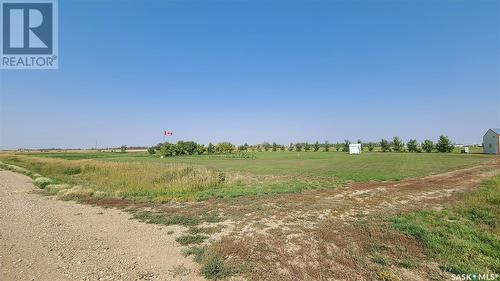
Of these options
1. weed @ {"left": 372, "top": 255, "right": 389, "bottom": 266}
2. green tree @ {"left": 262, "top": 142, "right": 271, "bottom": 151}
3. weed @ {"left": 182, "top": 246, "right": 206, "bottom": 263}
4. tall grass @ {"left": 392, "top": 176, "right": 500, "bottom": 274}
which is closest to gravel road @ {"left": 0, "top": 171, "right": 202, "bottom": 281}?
weed @ {"left": 182, "top": 246, "right": 206, "bottom": 263}

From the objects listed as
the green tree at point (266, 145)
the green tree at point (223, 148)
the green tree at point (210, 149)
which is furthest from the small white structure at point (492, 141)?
the green tree at point (210, 149)

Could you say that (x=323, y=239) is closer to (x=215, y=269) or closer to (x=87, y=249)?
(x=215, y=269)

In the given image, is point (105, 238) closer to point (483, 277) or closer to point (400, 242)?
point (400, 242)

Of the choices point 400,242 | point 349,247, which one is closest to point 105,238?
point 349,247

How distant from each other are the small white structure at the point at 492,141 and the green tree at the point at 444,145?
9.09 meters

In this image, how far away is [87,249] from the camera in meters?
6.19

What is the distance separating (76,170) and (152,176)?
1575 cm

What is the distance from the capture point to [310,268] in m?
5.07

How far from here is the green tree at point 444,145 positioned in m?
71.3

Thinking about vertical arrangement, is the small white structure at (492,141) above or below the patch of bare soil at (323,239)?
above

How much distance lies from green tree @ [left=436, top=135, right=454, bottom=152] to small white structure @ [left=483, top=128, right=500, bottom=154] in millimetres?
9088

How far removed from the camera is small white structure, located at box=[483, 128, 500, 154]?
54500 mm

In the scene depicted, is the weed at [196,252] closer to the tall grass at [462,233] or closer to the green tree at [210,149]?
the tall grass at [462,233]

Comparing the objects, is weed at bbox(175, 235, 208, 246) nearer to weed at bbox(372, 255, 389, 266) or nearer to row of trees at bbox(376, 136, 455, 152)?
weed at bbox(372, 255, 389, 266)
